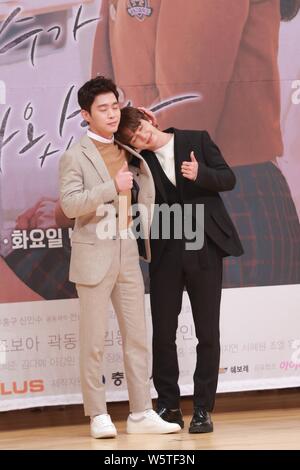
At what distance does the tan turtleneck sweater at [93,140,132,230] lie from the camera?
3.72 m

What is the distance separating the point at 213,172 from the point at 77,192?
55 cm

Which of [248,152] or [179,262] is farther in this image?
[248,152]

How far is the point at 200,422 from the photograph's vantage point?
3754 millimetres

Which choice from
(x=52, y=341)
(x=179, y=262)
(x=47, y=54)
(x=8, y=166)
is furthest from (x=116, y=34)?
(x=52, y=341)

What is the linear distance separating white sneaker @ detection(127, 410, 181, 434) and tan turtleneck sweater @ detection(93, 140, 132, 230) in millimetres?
777

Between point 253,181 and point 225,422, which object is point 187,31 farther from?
point 225,422

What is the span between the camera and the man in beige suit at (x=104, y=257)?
12.0 feet

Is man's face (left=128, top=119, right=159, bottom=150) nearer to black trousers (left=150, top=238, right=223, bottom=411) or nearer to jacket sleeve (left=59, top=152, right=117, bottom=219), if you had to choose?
jacket sleeve (left=59, top=152, right=117, bottom=219)

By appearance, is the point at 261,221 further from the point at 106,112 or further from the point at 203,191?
the point at 106,112

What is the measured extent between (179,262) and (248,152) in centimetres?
81

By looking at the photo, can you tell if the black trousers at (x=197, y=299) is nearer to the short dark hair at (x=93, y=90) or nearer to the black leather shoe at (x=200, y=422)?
the black leather shoe at (x=200, y=422)

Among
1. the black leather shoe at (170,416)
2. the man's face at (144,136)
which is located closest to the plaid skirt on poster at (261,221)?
the man's face at (144,136)

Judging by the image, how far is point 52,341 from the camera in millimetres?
4133

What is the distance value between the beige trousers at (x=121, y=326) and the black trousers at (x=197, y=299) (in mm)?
96
